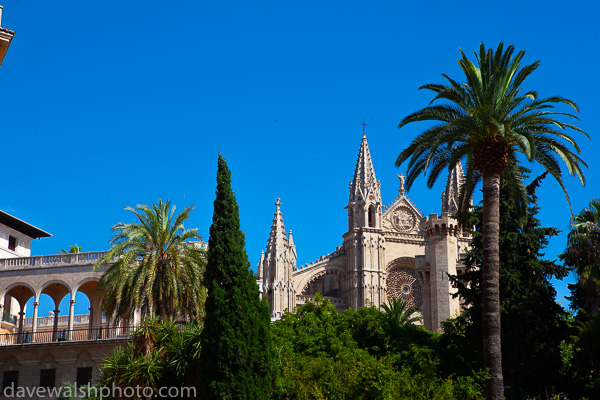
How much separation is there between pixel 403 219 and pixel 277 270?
1529 cm

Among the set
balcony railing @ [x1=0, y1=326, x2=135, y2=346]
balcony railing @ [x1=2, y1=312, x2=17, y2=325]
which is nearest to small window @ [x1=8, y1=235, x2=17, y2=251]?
balcony railing @ [x1=2, y1=312, x2=17, y2=325]

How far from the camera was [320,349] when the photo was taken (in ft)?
113

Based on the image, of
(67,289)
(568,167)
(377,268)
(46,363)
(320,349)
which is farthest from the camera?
(377,268)

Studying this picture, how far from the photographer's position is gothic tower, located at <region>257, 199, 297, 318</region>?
7469cm

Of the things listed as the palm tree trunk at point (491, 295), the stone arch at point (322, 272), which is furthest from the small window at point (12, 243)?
the palm tree trunk at point (491, 295)

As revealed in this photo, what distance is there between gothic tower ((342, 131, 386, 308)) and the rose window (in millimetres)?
2299

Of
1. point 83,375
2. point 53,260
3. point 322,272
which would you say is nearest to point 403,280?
point 322,272

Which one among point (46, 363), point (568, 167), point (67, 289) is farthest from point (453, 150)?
point (67, 289)

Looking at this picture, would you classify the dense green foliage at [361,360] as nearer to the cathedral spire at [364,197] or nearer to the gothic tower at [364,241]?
the gothic tower at [364,241]

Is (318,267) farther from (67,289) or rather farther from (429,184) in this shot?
(429,184)

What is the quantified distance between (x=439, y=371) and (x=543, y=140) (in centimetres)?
982

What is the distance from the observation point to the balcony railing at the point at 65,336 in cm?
Result: 4153

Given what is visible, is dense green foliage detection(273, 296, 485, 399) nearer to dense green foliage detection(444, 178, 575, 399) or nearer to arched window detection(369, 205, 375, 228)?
dense green foliage detection(444, 178, 575, 399)

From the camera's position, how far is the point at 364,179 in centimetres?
8306
